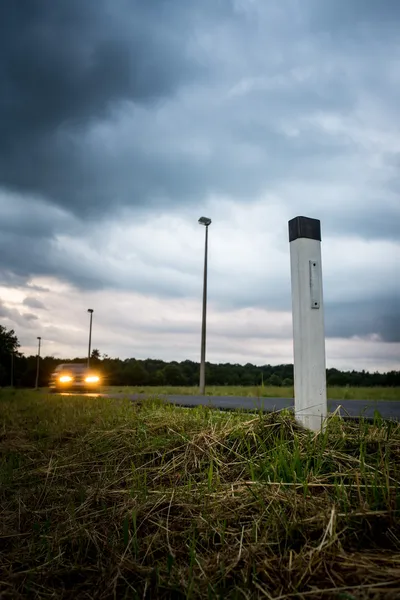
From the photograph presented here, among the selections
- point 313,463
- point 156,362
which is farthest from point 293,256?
point 156,362

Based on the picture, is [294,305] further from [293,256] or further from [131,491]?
[131,491]

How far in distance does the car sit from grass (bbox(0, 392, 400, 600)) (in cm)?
1663

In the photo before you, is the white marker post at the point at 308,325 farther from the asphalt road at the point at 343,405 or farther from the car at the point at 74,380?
the car at the point at 74,380

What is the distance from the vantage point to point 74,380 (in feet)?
65.9

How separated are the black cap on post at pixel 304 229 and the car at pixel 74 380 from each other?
1759 centimetres

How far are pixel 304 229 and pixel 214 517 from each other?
2272 millimetres

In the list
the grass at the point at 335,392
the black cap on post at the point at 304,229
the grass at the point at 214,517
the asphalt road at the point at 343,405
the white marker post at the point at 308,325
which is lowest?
the grass at the point at 214,517

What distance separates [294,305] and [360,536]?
1879mm

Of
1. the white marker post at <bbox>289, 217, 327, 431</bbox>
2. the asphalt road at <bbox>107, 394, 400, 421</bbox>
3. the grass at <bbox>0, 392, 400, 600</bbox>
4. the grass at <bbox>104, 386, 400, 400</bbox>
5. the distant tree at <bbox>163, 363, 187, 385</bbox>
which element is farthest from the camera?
the distant tree at <bbox>163, 363, 187, 385</bbox>

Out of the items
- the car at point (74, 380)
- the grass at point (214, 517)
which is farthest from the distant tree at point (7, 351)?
the grass at point (214, 517)

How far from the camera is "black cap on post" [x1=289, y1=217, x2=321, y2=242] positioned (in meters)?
3.75

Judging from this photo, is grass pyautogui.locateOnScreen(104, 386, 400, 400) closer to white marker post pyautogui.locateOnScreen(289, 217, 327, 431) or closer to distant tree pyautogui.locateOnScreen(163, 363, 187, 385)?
white marker post pyautogui.locateOnScreen(289, 217, 327, 431)

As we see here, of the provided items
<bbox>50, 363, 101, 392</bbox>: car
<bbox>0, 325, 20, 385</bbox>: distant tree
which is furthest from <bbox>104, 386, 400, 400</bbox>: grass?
<bbox>0, 325, 20, 385</bbox>: distant tree

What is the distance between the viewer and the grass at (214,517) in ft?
6.22
